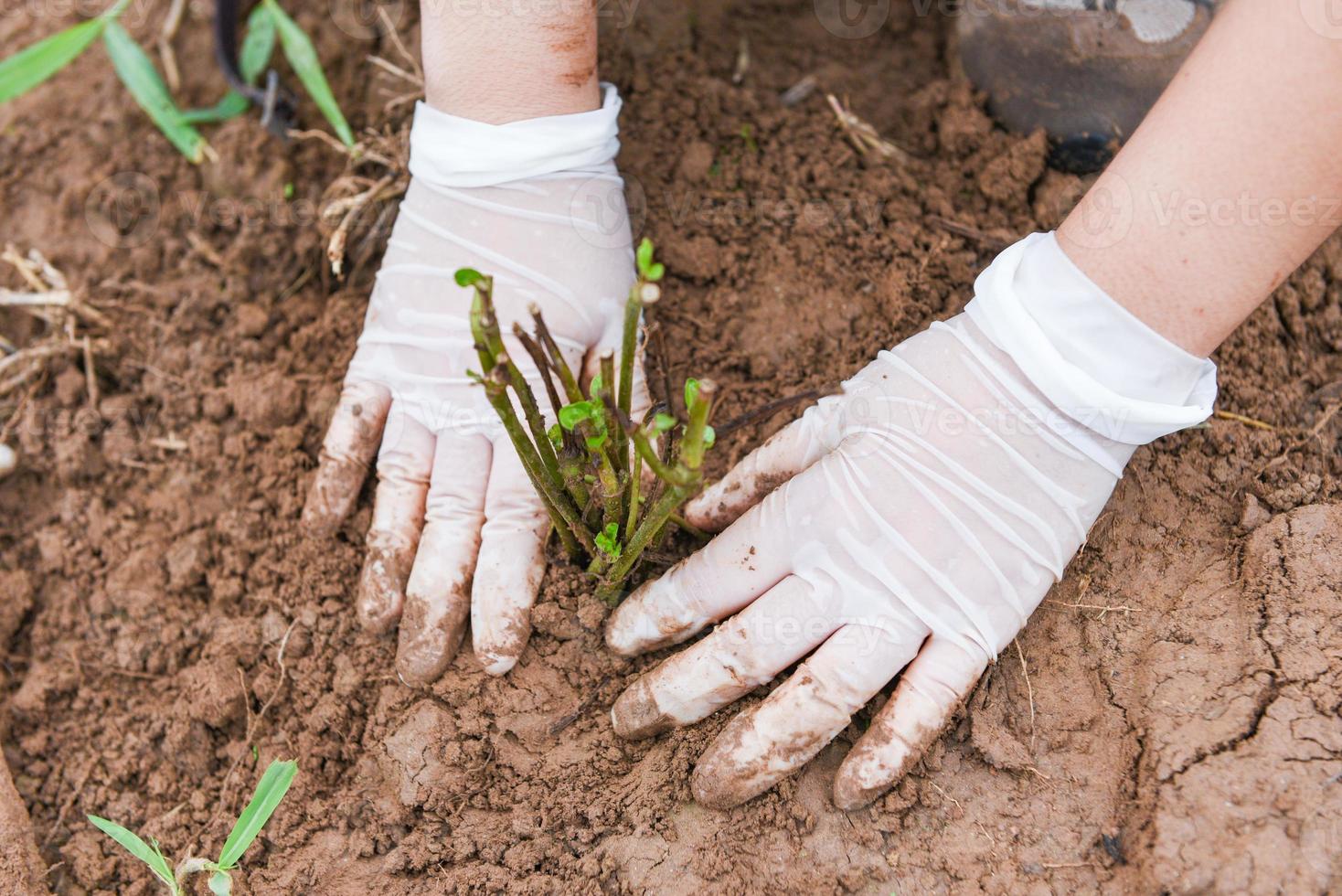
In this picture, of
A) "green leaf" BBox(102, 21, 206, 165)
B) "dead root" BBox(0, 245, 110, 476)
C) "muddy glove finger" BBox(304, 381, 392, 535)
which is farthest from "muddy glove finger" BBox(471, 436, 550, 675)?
"green leaf" BBox(102, 21, 206, 165)

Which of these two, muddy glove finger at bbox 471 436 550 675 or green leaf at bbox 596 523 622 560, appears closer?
green leaf at bbox 596 523 622 560

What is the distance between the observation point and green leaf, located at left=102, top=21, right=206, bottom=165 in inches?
78.4

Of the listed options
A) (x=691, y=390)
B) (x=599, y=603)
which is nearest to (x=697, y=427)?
(x=691, y=390)

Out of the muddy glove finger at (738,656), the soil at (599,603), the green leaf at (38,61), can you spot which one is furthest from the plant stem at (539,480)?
the green leaf at (38,61)

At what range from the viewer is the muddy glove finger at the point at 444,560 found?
149 centimetres

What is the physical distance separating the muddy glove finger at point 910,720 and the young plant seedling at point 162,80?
1446mm

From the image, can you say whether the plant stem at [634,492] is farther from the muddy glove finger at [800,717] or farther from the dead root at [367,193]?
the dead root at [367,193]

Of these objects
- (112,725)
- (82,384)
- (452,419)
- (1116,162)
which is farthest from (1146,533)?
(82,384)

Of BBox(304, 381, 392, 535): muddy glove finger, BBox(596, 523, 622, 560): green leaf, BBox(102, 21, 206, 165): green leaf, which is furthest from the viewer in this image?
BBox(102, 21, 206, 165): green leaf

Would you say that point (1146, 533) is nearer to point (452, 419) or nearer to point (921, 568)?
point (921, 568)

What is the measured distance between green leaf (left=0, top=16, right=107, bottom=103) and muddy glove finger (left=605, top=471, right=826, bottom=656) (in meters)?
1.54

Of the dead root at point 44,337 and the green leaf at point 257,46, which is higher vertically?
the green leaf at point 257,46

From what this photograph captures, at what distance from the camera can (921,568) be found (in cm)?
136

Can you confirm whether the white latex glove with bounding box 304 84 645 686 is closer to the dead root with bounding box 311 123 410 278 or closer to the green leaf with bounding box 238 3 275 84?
the dead root with bounding box 311 123 410 278
